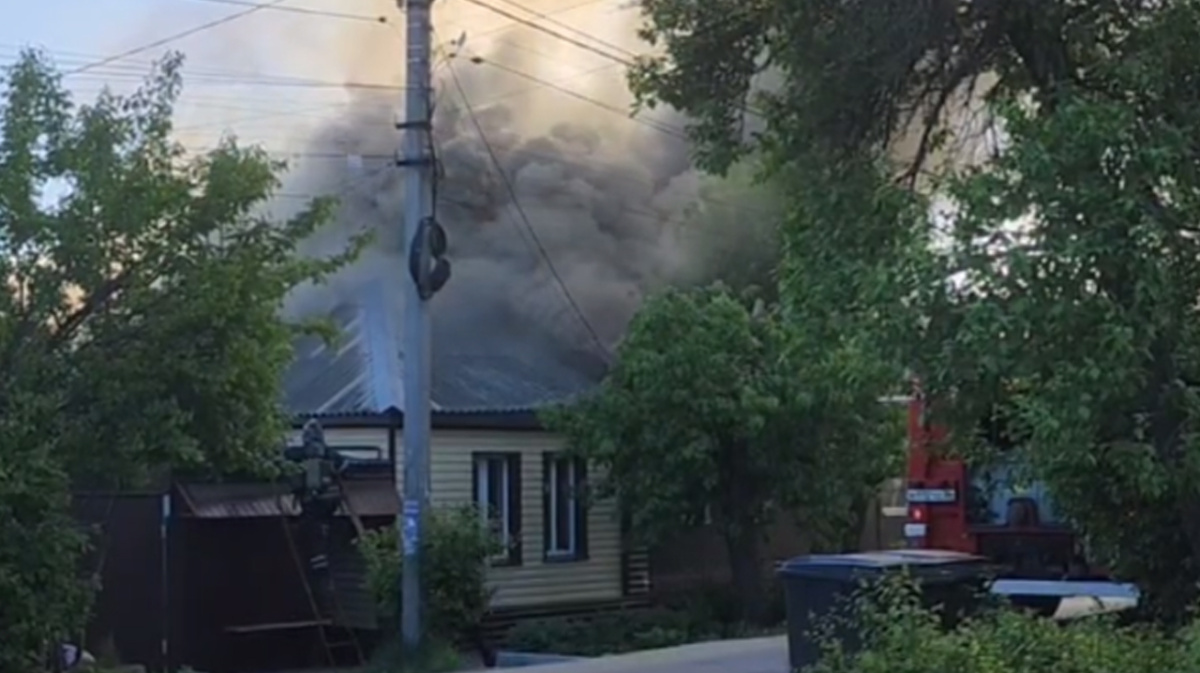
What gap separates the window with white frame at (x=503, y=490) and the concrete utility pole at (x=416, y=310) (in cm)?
449

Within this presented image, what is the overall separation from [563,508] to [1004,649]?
592 inches

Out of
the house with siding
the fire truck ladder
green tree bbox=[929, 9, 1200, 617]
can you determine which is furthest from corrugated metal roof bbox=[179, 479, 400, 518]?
green tree bbox=[929, 9, 1200, 617]

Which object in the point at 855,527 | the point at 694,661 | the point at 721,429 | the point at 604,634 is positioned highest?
the point at 721,429

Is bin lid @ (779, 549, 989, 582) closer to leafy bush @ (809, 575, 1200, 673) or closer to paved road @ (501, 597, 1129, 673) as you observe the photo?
paved road @ (501, 597, 1129, 673)

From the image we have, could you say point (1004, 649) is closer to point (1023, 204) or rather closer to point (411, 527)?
point (1023, 204)

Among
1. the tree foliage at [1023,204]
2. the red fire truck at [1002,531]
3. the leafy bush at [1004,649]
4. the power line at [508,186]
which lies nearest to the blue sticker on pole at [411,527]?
the red fire truck at [1002,531]

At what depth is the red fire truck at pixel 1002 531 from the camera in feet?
55.6

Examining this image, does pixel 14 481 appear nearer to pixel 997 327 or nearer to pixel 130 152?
pixel 130 152

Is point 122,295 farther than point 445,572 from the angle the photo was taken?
No

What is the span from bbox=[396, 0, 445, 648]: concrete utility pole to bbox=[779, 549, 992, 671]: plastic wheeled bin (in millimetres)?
5413

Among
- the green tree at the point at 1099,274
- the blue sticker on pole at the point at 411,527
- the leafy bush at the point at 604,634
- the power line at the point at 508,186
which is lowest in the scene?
the leafy bush at the point at 604,634

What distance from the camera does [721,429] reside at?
70.6 ft

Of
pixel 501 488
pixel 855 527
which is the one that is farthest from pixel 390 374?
pixel 855 527

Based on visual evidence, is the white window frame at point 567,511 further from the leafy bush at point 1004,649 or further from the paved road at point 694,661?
the leafy bush at point 1004,649
